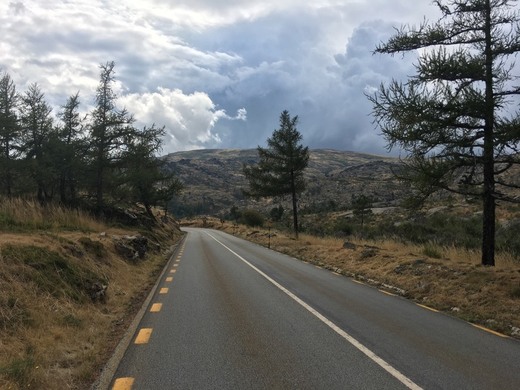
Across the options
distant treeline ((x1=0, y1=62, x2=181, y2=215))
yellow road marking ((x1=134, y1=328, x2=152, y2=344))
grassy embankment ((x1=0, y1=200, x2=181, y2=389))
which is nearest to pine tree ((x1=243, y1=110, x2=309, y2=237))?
distant treeline ((x1=0, y1=62, x2=181, y2=215))

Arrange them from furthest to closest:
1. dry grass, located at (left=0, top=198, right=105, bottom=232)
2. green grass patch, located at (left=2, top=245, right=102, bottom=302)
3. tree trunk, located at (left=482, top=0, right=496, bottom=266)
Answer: dry grass, located at (left=0, top=198, right=105, bottom=232) < tree trunk, located at (left=482, top=0, right=496, bottom=266) < green grass patch, located at (left=2, top=245, right=102, bottom=302)

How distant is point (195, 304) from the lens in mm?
9367

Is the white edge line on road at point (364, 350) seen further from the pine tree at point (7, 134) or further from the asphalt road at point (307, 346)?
the pine tree at point (7, 134)

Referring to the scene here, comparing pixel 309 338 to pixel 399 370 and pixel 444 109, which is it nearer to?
pixel 399 370

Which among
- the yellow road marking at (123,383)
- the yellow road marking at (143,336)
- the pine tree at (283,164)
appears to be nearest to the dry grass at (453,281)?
the yellow road marking at (143,336)

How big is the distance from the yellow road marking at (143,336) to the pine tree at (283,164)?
98.1 ft

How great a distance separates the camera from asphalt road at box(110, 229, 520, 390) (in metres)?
4.96

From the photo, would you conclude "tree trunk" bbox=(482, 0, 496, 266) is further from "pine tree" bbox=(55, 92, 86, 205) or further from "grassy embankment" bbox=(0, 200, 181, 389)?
"pine tree" bbox=(55, 92, 86, 205)

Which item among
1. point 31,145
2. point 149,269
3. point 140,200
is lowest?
point 149,269

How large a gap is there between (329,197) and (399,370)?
128 metres

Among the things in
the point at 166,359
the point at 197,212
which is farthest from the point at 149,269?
the point at 197,212

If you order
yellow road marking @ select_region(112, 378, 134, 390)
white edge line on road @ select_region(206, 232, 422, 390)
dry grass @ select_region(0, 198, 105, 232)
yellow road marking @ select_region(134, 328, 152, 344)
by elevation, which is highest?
dry grass @ select_region(0, 198, 105, 232)

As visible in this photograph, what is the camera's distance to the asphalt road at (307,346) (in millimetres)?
4957

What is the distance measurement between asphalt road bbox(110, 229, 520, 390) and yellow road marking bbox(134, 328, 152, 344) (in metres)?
0.01
